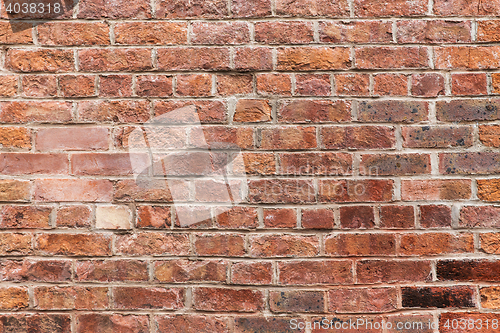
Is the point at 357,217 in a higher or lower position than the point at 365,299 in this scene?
higher

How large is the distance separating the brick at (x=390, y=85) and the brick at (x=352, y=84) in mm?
31

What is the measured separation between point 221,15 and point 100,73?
1.54 feet

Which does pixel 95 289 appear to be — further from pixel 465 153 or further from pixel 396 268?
pixel 465 153

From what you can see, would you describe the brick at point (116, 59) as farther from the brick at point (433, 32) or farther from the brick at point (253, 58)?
the brick at point (433, 32)

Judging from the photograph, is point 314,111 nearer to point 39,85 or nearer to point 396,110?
point 396,110

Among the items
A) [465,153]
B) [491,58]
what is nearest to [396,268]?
[465,153]

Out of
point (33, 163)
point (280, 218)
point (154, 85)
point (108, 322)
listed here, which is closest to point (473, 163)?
point (280, 218)

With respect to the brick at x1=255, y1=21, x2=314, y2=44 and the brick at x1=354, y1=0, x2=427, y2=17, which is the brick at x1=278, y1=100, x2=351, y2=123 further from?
the brick at x1=354, y1=0, x2=427, y2=17

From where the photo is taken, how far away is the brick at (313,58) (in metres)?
1.02

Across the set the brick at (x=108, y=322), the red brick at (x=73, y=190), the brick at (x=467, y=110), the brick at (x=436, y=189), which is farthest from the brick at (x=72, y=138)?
the brick at (x=467, y=110)

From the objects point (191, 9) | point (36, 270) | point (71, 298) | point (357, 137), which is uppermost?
point (191, 9)

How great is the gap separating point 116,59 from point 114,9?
0.57ft

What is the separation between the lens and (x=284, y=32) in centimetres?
102

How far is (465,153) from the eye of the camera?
1011 millimetres
